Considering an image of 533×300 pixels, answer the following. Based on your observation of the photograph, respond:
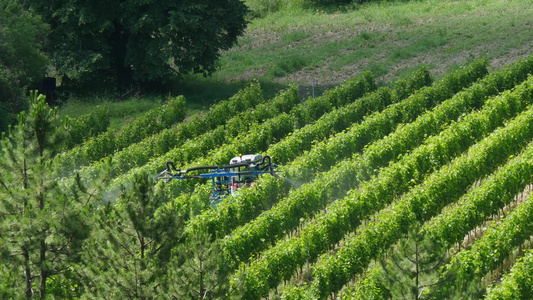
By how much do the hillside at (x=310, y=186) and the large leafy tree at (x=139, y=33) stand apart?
2927 millimetres

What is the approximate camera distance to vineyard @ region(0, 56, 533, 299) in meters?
13.1

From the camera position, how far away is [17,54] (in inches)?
1313

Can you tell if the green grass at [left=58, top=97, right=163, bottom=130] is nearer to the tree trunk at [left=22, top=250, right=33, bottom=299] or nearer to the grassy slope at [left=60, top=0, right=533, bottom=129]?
the grassy slope at [left=60, top=0, right=533, bottom=129]

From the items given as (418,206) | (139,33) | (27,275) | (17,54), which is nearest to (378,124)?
(418,206)

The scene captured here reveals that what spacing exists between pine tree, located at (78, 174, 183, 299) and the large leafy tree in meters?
20.1

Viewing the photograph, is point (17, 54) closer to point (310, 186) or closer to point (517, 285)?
point (310, 186)

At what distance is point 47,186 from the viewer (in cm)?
1327

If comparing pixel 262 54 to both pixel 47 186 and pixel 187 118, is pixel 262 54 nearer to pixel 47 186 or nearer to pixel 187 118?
pixel 187 118

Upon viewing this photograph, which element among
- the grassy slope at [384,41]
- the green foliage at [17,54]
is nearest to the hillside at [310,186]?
the grassy slope at [384,41]

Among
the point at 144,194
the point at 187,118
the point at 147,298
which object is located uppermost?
the point at 144,194

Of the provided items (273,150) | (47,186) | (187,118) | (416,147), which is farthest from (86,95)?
(47,186)

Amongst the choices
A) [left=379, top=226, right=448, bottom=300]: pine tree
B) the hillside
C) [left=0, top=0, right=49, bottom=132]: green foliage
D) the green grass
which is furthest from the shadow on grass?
[left=379, top=226, right=448, bottom=300]: pine tree

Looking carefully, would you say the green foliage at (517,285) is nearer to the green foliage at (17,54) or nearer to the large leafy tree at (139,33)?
the large leafy tree at (139,33)

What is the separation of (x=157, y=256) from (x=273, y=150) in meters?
11.3
